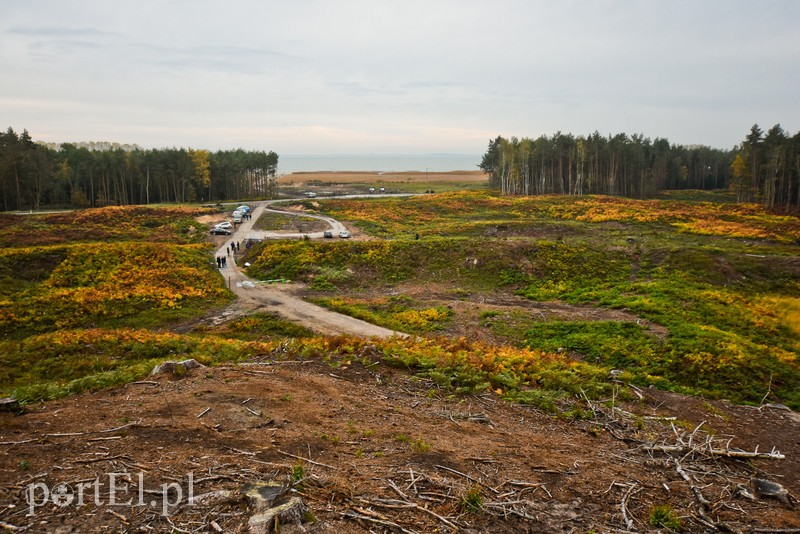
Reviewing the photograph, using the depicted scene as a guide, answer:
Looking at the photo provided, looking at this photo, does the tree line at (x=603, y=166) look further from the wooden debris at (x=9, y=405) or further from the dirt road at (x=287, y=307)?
the wooden debris at (x=9, y=405)

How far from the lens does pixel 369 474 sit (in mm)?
8773

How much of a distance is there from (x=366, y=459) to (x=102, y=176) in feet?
332

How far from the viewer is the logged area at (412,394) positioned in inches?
309

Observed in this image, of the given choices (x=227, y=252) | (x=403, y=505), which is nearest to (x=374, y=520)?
(x=403, y=505)

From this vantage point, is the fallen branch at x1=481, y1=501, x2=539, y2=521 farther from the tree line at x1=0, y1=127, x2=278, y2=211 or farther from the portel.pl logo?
the tree line at x1=0, y1=127, x2=278, y2=211

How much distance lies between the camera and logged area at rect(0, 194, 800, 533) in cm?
786

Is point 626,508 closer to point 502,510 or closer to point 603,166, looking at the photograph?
point 502,510

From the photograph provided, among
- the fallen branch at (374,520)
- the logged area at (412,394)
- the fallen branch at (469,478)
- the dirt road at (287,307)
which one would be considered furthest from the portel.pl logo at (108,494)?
the dirt road at (287,307)

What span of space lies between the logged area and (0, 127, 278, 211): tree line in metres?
50.6

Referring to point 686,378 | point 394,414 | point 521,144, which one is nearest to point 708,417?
point 686,378

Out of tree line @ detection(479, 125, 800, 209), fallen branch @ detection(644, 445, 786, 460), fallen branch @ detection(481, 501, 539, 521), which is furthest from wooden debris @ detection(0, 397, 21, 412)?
tree line @ detection(479, 125, 800, 209)

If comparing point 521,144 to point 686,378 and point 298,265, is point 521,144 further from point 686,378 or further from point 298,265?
point 686,378

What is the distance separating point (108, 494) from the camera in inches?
297

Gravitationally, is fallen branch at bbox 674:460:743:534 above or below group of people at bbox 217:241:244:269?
below
